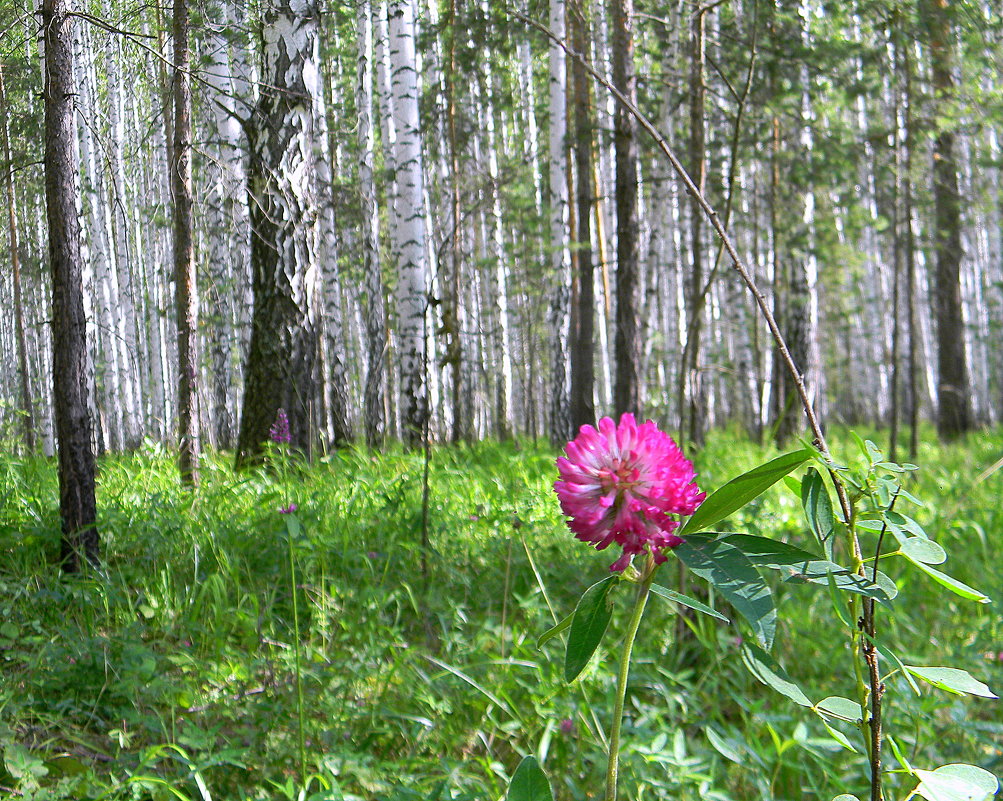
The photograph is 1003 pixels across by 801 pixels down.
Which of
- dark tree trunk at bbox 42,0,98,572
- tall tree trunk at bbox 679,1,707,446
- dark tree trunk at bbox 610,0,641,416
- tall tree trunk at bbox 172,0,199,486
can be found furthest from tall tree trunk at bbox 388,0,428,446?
tall tree trunk at bbox 679,1,707,446

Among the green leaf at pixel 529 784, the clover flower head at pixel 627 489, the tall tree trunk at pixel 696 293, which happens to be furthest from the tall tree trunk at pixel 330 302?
the clover flower head at pixel 627 489

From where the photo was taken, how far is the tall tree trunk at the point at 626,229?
20.6ft

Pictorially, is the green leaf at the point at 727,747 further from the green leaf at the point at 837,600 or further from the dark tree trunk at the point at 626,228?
the dark tree trunk at the point at 626,228

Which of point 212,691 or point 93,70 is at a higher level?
point 93,70

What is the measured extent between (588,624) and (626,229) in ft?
19.9

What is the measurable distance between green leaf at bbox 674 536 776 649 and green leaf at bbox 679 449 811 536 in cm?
3

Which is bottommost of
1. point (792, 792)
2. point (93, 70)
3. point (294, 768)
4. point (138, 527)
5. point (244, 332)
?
point (792, 792)

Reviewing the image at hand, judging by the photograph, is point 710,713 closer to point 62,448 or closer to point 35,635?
point 35,635

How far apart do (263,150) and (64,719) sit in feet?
13.2

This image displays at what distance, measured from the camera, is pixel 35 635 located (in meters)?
2.56

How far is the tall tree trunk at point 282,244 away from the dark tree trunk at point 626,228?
98.8 inches

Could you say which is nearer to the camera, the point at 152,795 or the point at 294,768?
the point at 152,795

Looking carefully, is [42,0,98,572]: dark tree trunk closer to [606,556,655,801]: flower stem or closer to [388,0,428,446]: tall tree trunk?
[606,556,655,801]: flower stem

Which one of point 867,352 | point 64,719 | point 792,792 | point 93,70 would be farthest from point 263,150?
point 867,352
